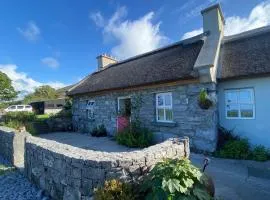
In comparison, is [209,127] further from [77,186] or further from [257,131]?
[77,186]

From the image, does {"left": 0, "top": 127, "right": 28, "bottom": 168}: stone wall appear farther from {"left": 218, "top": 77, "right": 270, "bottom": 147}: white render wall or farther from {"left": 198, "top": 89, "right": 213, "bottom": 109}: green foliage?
{"left": 218, "top": 77, "right": 270, "bottom": 147}: white render wall

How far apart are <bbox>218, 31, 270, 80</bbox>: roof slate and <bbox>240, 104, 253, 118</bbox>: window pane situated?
1271 mm

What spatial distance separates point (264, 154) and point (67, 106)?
19150mm

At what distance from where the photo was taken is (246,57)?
877 centimetres

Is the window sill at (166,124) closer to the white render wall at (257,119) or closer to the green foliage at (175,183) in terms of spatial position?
the white render wall at (257,119)

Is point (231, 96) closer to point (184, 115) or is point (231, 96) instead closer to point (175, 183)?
point (184, 115)

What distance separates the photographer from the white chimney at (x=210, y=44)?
26.6ft

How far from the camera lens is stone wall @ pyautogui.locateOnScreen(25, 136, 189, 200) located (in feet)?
12.9

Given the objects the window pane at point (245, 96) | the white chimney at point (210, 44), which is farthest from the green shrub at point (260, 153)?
the white chimney at point (210, 44)

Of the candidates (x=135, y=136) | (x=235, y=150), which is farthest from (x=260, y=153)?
(x=135, y=136)

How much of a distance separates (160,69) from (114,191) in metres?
7.70

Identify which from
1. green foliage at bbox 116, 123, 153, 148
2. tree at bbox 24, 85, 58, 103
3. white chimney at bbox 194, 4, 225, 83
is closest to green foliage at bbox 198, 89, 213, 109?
white chimney at bbox 194, 4, 225, 83

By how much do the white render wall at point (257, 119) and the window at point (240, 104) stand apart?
0.16m

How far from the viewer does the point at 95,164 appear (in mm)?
3965
